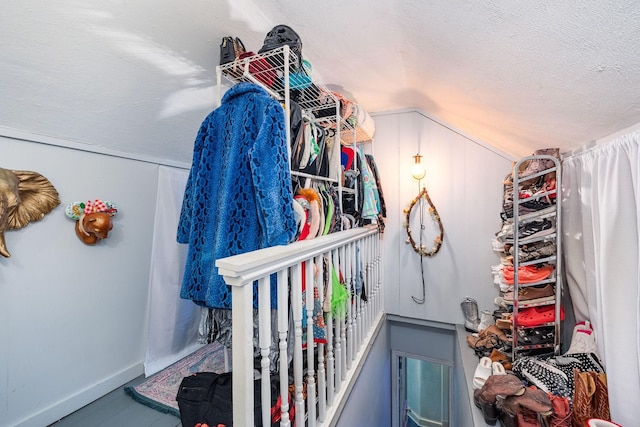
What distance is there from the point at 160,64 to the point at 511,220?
243cm

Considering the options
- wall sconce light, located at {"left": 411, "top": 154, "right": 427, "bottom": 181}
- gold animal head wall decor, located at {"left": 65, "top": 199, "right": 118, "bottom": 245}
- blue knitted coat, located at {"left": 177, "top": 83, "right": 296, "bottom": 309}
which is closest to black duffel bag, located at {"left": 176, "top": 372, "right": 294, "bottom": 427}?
blue knitted coat, located at {"left": 177, "top": 83, "right": 296, "bottom": 309}

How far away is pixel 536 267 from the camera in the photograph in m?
1.75

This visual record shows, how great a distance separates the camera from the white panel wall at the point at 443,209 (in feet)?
8.17

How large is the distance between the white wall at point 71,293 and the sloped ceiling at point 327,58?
200 mm

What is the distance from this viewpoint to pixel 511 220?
6.23 feet

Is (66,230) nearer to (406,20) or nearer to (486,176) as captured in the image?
(406,20)

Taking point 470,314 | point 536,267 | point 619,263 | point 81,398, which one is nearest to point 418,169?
point 536,267

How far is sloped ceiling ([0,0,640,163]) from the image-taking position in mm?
898

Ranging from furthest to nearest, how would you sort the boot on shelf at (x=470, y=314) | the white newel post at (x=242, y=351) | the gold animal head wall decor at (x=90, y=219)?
the boot on shelf at (x=470, y=314), the gold animal head wall decor at (x=90, y=219), the white newel post at (x=242, y=351)

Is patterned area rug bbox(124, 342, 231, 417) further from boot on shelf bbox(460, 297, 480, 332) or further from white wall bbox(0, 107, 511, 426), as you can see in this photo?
boot on shelf bbox(460, 297, 480, 332)

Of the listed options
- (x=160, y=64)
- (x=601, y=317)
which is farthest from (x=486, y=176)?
(x=160, y=64)

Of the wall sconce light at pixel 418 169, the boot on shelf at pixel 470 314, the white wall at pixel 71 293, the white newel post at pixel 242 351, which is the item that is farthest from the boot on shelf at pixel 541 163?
the white wall at pixel 71 293

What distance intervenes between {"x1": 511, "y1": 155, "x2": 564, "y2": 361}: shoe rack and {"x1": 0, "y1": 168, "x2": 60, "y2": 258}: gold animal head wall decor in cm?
274

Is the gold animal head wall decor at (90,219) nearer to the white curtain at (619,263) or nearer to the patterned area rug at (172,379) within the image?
the patterned area rug at (172,379)
